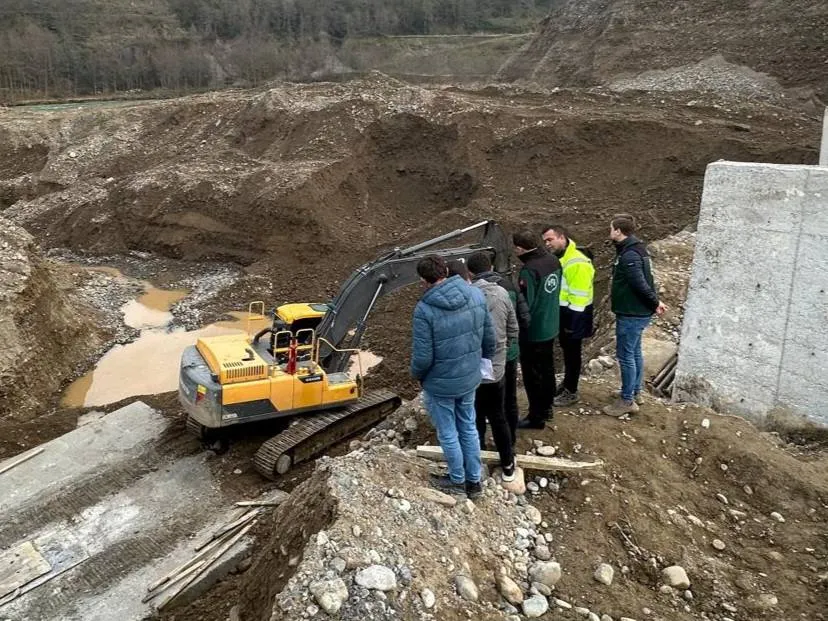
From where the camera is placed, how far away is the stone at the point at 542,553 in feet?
15.2

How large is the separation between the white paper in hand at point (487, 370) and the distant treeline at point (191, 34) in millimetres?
45617

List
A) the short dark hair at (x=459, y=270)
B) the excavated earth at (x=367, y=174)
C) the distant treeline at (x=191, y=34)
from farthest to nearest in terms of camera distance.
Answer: the distant treeline at (x=191, y=34), the excavated earth at (x=367, y=174), the short dark hair at (x=459, y=270)

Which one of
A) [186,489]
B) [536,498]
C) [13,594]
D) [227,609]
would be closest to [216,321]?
[186,489]

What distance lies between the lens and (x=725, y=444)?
575 cm

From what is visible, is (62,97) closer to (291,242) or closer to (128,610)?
(291,242)

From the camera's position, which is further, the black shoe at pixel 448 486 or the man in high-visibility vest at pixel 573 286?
the man in high-visibility vest at pixel 573 286

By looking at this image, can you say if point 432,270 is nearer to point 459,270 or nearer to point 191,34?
point 459,270

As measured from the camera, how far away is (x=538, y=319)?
18.8ft

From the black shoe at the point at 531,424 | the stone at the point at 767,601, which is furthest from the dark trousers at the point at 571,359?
the stone at the point at 767,601

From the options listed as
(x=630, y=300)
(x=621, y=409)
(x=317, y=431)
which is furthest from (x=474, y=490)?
(x=317, y=431)

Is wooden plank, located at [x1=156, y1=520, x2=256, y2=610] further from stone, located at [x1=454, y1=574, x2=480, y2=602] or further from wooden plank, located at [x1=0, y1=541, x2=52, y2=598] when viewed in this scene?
stone, located at [x1=454, y1=574, x2=480, y2=602]

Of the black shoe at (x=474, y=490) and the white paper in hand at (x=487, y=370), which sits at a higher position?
the white paper in hand at (x=487, y=370)

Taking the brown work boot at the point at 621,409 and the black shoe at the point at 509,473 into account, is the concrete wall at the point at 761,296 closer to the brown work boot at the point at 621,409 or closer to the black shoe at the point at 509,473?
the brown work boot at the point at 621,409

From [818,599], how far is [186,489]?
6.21 metres
